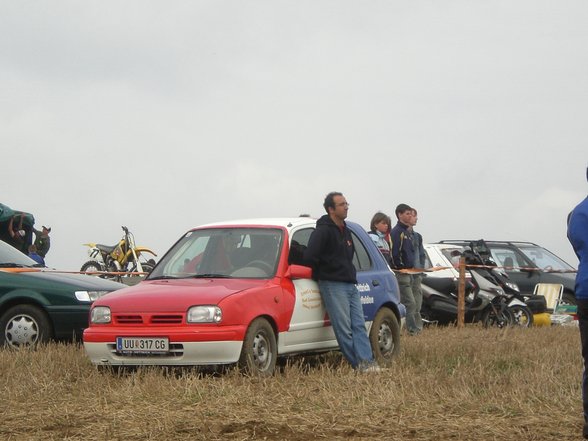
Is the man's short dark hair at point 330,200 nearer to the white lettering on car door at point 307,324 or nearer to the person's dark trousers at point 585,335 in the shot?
the white lettering on car door at point 307,324

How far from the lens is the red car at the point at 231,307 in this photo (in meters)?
10.6

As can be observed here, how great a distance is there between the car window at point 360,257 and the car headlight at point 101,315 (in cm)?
302

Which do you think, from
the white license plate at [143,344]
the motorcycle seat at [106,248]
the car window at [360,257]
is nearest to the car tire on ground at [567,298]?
the motorcycle seat at [106,248]

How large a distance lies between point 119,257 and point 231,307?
56.4ft

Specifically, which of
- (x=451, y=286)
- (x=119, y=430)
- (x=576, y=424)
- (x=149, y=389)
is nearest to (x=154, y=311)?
(x=149, y=389)

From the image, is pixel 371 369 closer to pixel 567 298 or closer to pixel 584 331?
pixel 584 331

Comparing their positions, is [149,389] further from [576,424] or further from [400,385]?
[576,424]

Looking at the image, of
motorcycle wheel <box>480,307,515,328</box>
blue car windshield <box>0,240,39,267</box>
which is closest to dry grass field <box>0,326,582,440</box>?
blue car windshield <box>0,240,39,267</box>

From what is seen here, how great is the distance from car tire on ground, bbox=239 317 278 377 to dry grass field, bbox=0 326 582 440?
16 cm

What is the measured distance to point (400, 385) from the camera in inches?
396

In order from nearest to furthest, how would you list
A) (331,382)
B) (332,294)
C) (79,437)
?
(79,437) < (331,382) < (332,294)

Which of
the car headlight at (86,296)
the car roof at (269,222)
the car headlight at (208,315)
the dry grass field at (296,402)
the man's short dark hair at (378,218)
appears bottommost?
the dry grass field at (296,402)

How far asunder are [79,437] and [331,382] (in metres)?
3.01

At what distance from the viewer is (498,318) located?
792 inches
